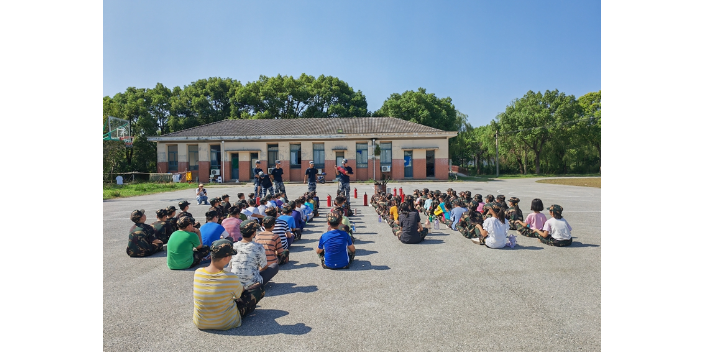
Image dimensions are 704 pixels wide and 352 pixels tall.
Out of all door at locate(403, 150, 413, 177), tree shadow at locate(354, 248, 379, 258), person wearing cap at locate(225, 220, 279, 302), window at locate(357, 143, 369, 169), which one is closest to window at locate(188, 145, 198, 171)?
window at locate(357, 143, 369, 169)

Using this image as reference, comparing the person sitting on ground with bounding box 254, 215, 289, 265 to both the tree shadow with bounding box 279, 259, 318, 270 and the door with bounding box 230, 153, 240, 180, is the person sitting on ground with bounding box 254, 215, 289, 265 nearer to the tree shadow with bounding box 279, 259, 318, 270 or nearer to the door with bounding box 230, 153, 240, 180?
the tree shadow with bounding box 279, 259, 318, 270

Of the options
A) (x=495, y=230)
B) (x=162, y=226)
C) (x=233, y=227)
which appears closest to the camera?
(x=233, y=227)

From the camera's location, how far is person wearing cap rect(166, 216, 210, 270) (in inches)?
229

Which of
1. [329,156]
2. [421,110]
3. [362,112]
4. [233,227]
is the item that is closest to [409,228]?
[233,227]

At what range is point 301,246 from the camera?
303 inches

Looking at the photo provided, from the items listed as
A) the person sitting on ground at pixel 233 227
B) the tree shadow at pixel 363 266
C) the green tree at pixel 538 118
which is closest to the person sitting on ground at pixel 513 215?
the tree shadow at pixel 363 266

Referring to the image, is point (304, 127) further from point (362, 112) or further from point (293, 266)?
point (293, 266)

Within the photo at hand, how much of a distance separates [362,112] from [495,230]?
44.1m

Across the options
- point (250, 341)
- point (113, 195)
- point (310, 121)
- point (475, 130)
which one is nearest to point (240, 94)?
point (310, 121)

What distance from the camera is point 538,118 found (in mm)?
46219

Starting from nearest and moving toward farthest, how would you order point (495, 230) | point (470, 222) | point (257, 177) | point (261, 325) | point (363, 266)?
point (261, 325) → point (363, 266) → point (495, 230) → point (470, 222) → point (257, 177)

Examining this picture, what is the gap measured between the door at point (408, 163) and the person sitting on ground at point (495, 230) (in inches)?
1003

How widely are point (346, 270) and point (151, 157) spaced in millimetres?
42574
